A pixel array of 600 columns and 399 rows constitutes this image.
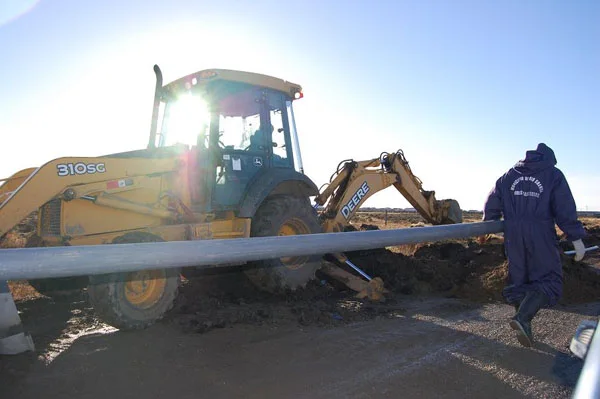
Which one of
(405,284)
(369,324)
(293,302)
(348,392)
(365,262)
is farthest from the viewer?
(365,262)

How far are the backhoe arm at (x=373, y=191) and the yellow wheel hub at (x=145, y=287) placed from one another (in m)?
Answer: 3.81

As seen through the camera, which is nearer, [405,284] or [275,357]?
[275,357]

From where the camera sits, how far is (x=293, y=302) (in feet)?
21.9

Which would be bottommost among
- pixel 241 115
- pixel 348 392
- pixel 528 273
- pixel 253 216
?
pixel 348 392

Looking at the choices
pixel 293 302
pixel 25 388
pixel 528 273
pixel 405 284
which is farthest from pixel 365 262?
pixel 25 388

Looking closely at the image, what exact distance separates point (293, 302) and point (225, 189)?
1975 mm

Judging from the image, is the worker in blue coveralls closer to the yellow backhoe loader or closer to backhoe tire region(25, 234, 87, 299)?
the yellow backhoe loader

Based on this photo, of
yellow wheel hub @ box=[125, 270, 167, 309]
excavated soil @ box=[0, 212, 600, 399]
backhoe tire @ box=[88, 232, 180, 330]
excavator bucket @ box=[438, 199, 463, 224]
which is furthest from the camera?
excavator bucket @ box=[438, 199, 463, 224]

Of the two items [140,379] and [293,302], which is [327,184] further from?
[140,379]

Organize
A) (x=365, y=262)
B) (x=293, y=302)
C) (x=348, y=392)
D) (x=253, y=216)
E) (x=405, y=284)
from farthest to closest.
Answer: (x=365, y=262) → (x=405, y=284) → (x=253, y=216) → (x=293, y=302) → (x=348, y=392)

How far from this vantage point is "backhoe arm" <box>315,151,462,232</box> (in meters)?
9.14

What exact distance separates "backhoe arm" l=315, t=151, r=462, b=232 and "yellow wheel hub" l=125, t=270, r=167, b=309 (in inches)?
150

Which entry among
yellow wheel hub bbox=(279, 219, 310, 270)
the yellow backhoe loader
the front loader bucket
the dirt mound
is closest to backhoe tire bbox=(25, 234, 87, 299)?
the yellow backhoe loader

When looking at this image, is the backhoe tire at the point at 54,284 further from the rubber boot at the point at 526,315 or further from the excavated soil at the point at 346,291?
the rubber boot at the point at 526,315
